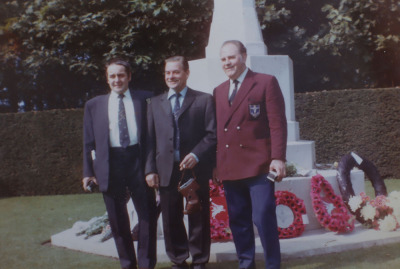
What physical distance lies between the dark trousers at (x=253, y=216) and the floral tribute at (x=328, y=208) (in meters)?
1.45

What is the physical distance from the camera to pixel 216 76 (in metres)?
5.64

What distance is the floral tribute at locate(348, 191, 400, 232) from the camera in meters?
4.79

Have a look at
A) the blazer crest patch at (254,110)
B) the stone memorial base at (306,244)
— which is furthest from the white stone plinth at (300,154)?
the blazer crest patch at (254,110)

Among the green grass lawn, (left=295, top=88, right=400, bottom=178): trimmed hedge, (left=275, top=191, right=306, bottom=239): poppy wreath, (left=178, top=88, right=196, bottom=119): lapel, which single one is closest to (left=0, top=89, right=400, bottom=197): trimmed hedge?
(left=295, top=88, right=400, bottom=178): trimmed hedge

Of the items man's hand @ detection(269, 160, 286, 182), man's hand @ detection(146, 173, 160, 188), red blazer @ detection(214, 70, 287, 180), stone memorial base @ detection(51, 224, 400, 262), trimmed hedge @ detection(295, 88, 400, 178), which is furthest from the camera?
trimmed hedge @ detection(295, 88, 400, 178)

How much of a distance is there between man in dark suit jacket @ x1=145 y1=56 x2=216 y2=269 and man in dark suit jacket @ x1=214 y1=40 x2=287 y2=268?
0.14m

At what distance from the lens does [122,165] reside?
380cm

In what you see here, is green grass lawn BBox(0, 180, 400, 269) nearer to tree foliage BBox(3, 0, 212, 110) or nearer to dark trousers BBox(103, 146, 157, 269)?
dark trousers BBox(103, 146, 157, 269)

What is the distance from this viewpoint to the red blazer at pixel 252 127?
11.5 ft

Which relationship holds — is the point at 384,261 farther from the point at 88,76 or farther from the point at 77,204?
the point at 88,76

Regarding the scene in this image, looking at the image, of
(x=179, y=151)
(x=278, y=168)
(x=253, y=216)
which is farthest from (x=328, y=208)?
(x=179, y=151)

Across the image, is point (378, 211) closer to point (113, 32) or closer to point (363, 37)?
point (363, 37)

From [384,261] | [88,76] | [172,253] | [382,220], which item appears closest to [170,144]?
[172,253]

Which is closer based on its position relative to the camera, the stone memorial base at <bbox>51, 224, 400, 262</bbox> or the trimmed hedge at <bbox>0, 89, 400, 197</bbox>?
the stone memorial base at <bbox>51, 224, 400, 262</bbox>
